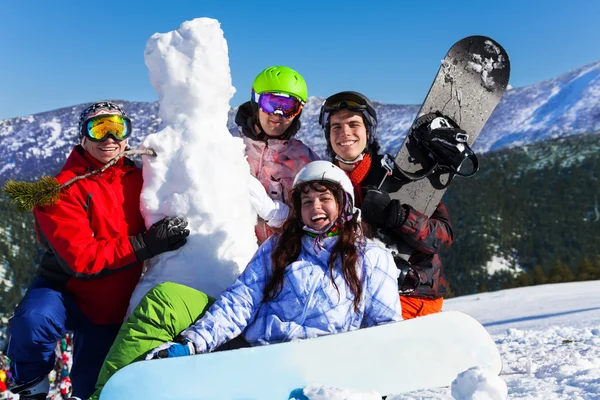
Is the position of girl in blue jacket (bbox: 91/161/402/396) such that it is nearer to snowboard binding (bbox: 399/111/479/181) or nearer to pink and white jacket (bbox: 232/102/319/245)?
pink and white jacket (bbox: 232/102/319/245)

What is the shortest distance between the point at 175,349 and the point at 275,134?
1418mm

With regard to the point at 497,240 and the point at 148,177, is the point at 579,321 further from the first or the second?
the point at 497,240

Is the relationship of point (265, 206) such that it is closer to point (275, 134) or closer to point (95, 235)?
point (275, 134)

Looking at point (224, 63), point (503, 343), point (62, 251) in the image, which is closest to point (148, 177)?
point (62, 251)

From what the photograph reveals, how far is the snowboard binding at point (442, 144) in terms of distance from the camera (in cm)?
327

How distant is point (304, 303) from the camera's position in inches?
88.7

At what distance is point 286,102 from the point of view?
3.04 m

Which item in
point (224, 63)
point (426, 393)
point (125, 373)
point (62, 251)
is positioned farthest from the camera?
point (224, 63)

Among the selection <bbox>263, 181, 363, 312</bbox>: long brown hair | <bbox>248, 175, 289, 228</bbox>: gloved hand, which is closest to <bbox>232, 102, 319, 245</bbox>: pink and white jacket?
<bbox>248, 175, 289, 228</bbox>: gloved hand

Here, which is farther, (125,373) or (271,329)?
(271,329)

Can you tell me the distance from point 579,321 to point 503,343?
4.14 ft

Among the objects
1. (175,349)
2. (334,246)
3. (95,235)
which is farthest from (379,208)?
(95,235)

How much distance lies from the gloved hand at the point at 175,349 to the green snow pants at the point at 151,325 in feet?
0.23

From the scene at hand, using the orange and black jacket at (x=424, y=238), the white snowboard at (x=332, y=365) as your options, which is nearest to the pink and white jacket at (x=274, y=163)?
the orange and black jacket at (x=424, y=238)
